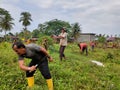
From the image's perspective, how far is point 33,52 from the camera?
254 inches

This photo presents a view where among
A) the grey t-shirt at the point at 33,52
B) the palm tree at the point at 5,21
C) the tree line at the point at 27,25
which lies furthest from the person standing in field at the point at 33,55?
the palm tree at the point at 5,21

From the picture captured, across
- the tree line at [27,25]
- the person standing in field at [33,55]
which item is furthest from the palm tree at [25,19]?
the person standing in field at [33,55]

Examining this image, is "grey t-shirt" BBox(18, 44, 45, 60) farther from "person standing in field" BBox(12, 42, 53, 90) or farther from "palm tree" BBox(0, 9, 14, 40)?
"palm tree" BBox(0, 9, 14, 40)

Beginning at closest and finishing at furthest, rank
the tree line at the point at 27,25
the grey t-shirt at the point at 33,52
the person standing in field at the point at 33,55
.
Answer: the person standing in field at the point at 33,55
the grey t-shirt at the point at 33,52
the tree line at the point at 27,25

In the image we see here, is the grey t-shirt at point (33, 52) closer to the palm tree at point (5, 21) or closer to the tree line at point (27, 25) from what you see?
the tree line at point (27, 25)

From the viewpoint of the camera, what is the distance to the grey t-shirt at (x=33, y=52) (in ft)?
20.8

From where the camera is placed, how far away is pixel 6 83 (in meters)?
7.86

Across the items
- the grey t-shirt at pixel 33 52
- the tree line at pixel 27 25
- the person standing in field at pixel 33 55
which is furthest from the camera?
the tree line at pixel 27 25

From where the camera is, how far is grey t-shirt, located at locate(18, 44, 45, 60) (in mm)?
6346

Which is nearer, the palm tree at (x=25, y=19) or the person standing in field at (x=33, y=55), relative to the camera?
the person standing in field at (x=33, y=55)

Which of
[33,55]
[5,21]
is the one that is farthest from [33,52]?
[5,21]

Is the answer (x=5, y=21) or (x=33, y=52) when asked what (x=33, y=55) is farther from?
(x=5, y=21)

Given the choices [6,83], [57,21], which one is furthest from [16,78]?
[57,21]

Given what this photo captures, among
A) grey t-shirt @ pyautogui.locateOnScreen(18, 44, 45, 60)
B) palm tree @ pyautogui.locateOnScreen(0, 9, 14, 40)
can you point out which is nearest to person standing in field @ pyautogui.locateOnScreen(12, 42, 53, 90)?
grey t-shirt @ pyautogui.locateOnScreen(18, 44, 45, 60)
